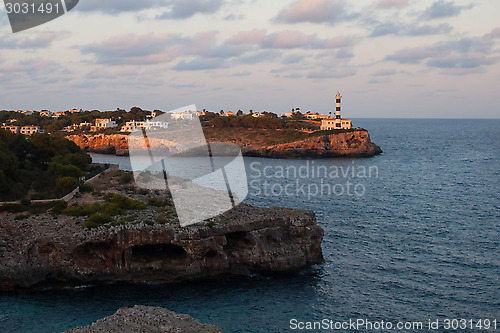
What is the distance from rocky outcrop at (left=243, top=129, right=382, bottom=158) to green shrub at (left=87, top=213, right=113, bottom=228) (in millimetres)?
96735

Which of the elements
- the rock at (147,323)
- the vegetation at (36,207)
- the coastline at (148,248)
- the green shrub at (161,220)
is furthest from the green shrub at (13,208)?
the rock at (147,323)

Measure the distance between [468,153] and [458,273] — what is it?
106454 mm

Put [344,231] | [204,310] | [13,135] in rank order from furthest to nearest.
Answer: 1. [13,135]
2. [344,231]
3. [204,310]

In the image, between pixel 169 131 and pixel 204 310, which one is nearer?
pixel 204 310

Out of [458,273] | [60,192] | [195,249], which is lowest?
[458,273]

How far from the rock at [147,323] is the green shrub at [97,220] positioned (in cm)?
1265

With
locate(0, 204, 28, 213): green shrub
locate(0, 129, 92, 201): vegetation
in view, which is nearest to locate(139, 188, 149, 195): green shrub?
locate(0, 129, 92, 201): vegetation

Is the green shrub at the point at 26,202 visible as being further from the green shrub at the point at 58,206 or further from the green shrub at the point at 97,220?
the green shrub at the point at 97,220

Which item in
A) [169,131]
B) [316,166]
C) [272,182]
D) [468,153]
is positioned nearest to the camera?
[272,182]

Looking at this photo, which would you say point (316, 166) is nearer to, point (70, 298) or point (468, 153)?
point (468, 153)

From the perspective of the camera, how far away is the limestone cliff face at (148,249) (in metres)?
34.9

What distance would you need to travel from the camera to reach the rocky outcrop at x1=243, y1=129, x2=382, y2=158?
131 metres

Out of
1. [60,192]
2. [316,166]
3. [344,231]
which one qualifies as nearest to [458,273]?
[344,231]

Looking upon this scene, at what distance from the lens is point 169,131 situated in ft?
535
